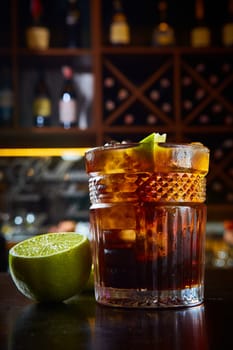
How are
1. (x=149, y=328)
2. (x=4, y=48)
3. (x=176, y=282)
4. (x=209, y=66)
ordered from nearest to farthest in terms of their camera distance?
(x=149, y=328) → (x=176, y=282) → (x=4, y=48) → (x=209, y=66)

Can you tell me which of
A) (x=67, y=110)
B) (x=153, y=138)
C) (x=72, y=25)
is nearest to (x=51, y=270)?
(x=153, y=138)

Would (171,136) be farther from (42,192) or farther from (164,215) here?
(164,215)

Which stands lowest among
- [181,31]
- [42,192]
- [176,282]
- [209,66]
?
[42,192]

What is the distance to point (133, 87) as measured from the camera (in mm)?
2381

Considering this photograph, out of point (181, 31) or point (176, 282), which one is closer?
point (176, 282)

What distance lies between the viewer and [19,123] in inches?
94.4

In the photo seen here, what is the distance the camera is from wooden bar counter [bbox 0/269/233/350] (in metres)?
0.38

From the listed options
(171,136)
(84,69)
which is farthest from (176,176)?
(84,69)

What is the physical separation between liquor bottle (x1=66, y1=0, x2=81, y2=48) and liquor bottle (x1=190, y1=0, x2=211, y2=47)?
1.53 feet

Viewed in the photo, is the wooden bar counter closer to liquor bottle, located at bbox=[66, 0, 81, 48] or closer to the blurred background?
the blurred background

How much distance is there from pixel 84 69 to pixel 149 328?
212cm

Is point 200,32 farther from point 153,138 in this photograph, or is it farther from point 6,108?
point 153,138

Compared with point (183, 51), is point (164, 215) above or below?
below

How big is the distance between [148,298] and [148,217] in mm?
75
